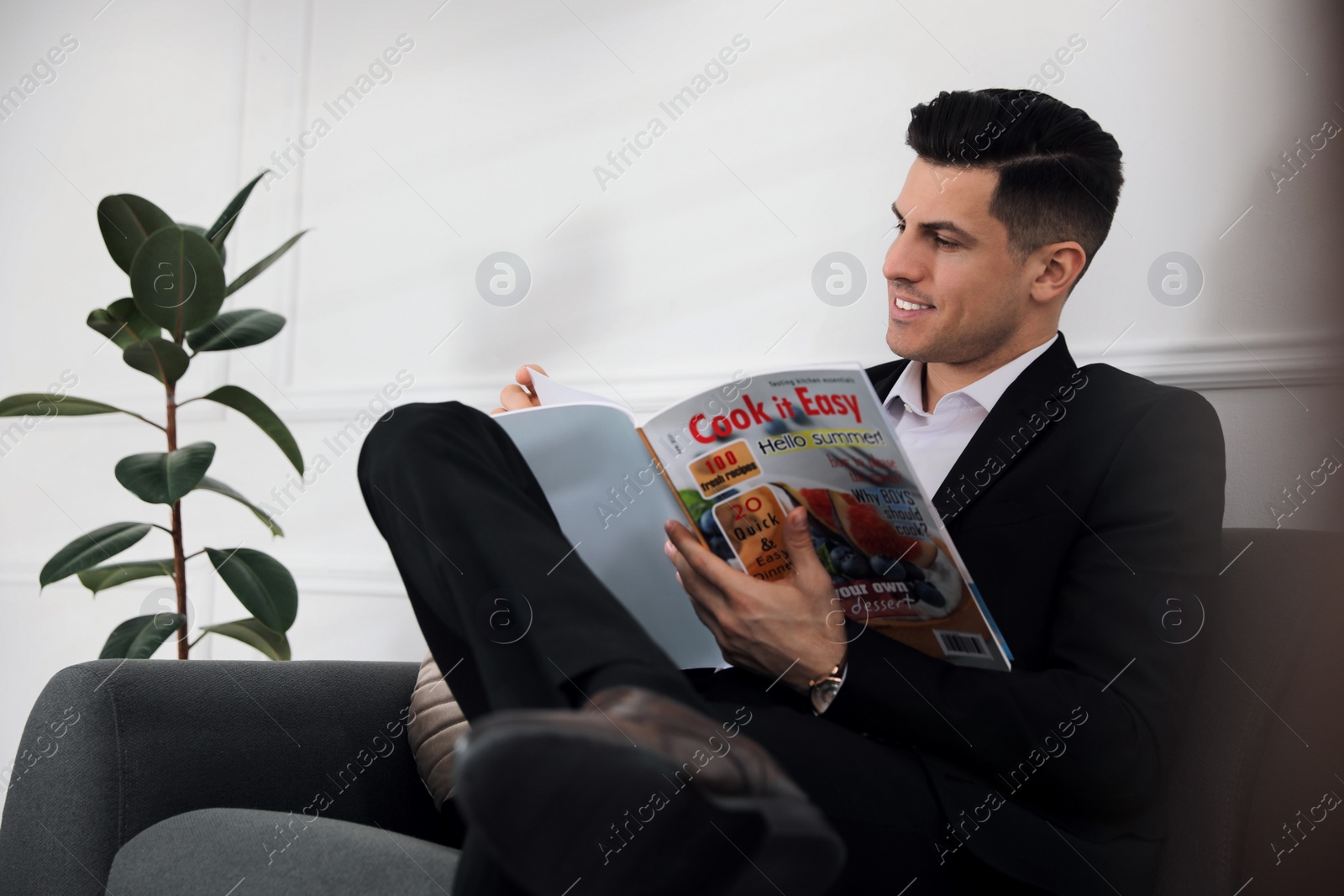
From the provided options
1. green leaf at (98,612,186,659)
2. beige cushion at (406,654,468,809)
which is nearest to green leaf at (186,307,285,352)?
green leaf at (98,612,186,659)

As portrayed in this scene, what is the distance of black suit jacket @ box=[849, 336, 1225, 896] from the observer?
2.32 feet

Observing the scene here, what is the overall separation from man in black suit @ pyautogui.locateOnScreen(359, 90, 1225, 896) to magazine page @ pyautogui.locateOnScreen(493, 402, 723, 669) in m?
0.05

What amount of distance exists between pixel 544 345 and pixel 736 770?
1387 mm

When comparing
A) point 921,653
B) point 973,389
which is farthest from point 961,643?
point 973,389

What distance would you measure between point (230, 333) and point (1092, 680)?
4.59ft

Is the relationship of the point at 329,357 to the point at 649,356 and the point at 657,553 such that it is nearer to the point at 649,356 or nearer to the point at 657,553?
the point at 649,356

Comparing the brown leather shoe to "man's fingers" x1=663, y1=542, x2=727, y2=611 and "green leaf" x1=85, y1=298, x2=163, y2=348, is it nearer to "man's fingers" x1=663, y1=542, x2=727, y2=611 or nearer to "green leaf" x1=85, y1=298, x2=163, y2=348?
"man's fingers" x1=663, y1=542, x2=727, y2=611

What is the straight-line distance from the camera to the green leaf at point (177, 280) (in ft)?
4.61

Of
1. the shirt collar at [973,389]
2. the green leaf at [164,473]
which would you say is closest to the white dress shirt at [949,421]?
the shirt collar at [973,389]

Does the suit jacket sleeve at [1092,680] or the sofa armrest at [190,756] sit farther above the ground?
the sofa armrest at [190,756]

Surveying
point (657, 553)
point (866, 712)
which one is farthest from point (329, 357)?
point (866, 712)

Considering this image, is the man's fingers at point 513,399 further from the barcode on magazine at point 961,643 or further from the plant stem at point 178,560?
the plant stem at point 178,560

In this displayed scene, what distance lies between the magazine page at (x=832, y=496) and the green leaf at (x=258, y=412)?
1007 millimetres

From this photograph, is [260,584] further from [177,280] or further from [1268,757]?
[1268,757]
